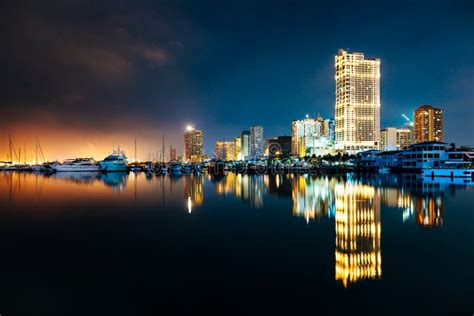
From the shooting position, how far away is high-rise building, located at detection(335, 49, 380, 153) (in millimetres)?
176875

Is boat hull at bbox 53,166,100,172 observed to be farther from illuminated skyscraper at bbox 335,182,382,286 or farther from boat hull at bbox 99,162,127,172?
illuminated skyscraper at bbox 335,182,382,286

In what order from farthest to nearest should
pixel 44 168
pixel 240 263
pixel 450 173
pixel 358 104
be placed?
1. pixel 358 104
2. pixel 44 168
3. pixel 450 173
4. pixel 240 263

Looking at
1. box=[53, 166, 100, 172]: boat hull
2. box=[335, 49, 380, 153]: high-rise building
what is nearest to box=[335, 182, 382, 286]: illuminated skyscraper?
box=[53, 166, 100, 172]: boat hull

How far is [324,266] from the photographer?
496 inches

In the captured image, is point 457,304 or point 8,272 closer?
point 457,304

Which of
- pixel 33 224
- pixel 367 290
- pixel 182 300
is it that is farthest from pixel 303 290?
pixel 33 224

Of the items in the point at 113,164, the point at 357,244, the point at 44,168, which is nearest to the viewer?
the point at 357,244

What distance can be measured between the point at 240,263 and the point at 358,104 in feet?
598

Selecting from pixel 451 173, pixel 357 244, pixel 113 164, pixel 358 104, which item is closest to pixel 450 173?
pixel 451 173

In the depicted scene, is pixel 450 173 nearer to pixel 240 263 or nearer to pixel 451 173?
pixel 451 173

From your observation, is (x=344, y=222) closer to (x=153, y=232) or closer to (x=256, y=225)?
(x=256, y=225)

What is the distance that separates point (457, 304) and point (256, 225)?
12370mm

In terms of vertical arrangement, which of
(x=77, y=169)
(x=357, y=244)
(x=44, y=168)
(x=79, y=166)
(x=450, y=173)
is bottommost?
(x=44, y=168)

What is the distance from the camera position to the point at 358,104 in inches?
7111
